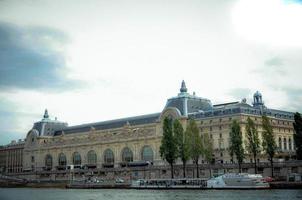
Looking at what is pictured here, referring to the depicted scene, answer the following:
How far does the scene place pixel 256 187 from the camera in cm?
8138

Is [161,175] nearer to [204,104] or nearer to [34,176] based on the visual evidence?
[204,104]

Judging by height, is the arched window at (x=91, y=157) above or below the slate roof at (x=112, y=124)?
below

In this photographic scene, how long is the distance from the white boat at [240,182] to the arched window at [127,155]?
55.4 m

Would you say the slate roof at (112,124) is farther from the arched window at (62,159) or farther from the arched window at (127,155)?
the arched window at (62,159)

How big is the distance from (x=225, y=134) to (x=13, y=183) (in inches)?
2555

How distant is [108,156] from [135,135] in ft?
46.7

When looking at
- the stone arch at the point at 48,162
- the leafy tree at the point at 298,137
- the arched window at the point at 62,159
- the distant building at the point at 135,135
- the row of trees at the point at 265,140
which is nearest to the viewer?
the leafy tree at the point at 298,137

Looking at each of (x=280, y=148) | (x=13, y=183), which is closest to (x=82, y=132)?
(x=13, y=183)

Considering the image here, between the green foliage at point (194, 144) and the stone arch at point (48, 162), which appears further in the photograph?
the stone arch at point (48, 162)

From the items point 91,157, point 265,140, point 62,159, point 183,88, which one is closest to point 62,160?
point 62,159

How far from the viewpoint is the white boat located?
82.0 meters

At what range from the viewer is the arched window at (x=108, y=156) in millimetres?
149125

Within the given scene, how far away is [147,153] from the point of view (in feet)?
452

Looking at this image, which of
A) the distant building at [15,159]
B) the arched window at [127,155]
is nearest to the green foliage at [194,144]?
the arched window at [127,155]
